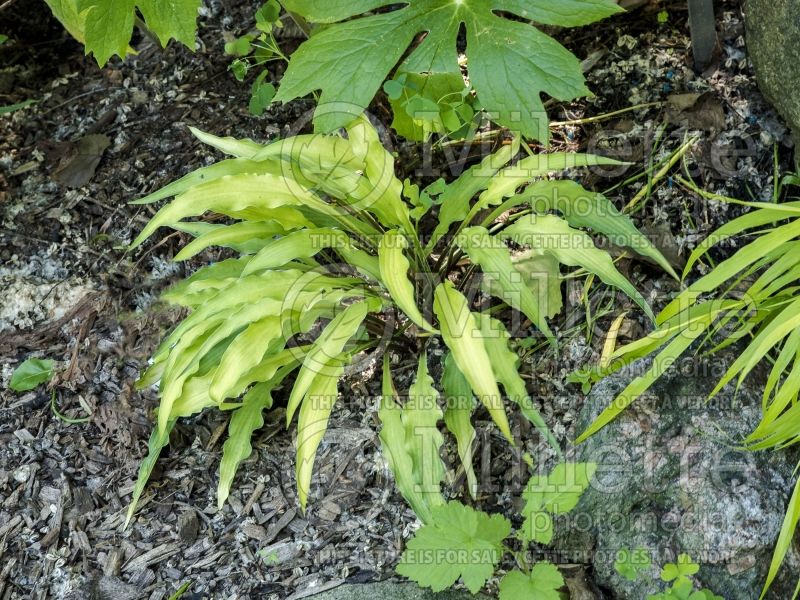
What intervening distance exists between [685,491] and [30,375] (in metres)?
1.73

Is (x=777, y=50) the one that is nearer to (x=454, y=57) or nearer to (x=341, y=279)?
(x=454, y=57)

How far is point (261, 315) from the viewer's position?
1.84 m

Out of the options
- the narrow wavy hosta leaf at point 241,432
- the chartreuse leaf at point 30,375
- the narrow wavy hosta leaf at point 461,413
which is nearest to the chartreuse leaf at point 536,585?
the narrow wavy hosta leaf at point 461,413

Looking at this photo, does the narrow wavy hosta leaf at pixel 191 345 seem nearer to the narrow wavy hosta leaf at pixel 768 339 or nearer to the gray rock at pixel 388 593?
the gray rock at pixel 388 593

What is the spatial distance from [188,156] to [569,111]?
1166 mm

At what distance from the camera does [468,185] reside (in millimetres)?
2029

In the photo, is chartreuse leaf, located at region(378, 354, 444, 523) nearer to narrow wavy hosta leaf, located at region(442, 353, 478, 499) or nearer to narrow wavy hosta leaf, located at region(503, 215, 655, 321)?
narrow wavy hosta leaf, located at region(442, 353, 478, 499)

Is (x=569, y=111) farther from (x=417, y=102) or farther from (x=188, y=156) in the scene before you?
(x=188, y=156)

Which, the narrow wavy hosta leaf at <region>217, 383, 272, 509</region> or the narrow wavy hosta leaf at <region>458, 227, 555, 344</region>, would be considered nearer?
the narrow wavy hosta leaf at <region>458, 227, 555, 344</region>

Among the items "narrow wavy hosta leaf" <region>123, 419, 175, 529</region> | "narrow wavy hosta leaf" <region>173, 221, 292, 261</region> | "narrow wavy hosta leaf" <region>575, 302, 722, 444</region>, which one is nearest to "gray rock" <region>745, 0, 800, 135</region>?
"narrow wavy hosta leaf" <region>575, 302, 722, 444</region>

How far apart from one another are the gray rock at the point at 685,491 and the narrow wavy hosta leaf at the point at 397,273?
54 cm

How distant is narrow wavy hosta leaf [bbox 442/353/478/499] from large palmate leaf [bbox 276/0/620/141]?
59cm

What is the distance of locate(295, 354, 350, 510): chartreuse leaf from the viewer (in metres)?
1.82

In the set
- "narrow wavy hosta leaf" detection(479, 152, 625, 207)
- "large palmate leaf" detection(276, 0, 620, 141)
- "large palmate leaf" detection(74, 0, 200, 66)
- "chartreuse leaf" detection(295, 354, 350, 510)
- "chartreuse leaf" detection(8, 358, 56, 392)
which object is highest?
"large palmate leaf" detection(74, 0, 200, 66)
